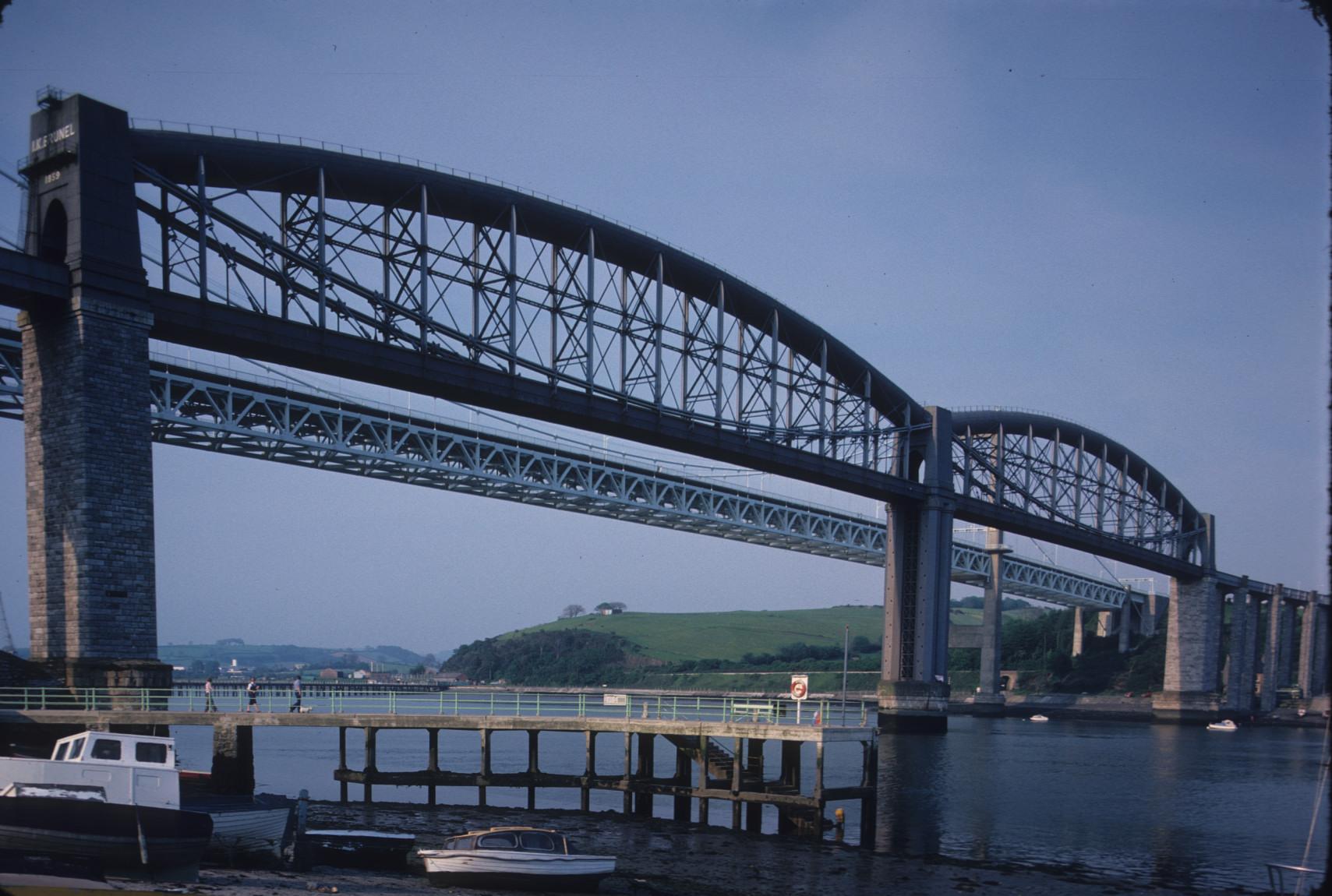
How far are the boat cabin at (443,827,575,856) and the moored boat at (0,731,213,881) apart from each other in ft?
21.3

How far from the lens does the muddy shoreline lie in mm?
29466

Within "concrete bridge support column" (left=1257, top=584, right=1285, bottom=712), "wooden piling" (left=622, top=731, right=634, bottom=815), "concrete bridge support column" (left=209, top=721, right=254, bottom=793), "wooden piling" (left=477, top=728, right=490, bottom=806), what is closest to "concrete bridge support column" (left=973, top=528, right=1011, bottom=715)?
"concrete bridge support column" (left=1257, top=584, right=1285, bottom=712)

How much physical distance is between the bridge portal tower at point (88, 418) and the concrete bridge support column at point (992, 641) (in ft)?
415

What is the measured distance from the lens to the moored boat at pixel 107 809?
84.2 ft

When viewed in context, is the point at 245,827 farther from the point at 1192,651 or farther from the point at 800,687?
the point at 1192,651

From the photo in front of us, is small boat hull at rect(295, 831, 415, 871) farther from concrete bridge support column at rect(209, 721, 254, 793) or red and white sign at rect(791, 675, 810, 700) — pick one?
red and white sign at rect(791, 675, 810, 700)

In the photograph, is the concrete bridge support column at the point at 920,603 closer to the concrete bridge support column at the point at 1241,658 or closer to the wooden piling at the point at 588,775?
the wooden piling at the point at 588,775

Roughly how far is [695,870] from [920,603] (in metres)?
59.4

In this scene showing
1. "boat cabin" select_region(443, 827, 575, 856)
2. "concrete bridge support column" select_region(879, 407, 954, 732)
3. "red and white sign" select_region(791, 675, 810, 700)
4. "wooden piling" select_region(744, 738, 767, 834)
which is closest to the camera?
"boat cabin" select_region(443, 827, 575, 856)

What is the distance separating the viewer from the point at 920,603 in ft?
300

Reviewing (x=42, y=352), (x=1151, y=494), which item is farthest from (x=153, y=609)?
(x=1151, y=494)

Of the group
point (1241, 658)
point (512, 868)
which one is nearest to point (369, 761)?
point (512, 868)

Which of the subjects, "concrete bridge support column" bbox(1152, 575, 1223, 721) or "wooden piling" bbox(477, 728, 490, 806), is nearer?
"wooden piling" bbox(477, 728, 490, 806)

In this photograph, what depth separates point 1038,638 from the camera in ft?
651
